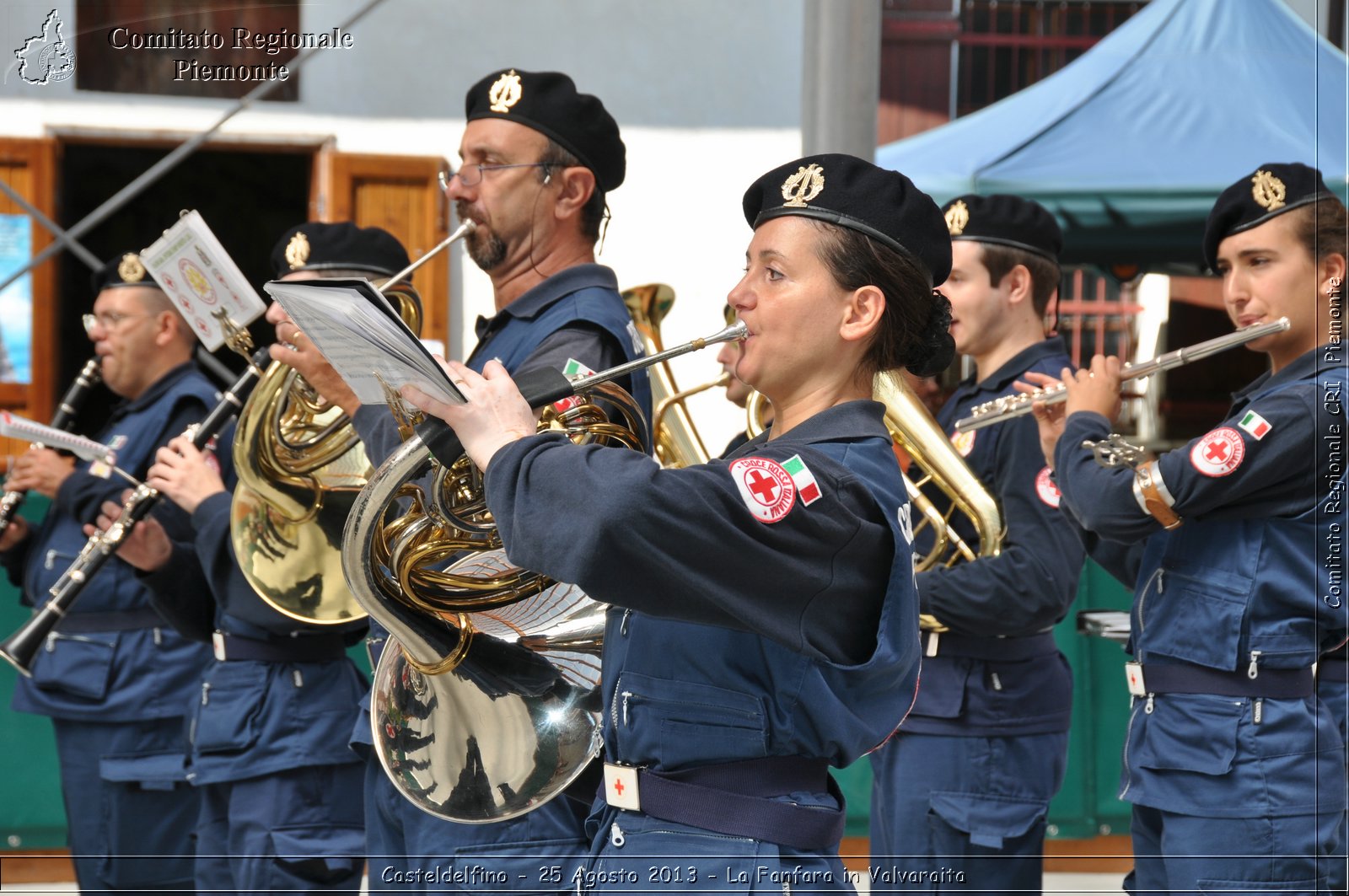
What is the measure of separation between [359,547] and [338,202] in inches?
208

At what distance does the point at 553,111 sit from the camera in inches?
121

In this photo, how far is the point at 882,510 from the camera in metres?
1.87

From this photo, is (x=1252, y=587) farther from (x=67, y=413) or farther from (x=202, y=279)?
(x=67, y=413)

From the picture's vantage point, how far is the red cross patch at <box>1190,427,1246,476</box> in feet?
9.45

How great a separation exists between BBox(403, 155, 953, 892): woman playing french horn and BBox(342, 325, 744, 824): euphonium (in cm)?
35

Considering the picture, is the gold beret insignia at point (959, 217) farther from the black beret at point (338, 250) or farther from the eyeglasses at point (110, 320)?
the eyeglasses at point (110, 320)

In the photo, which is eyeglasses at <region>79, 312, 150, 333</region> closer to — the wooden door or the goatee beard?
the goatee beard

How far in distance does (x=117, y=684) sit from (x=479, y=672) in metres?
2.20

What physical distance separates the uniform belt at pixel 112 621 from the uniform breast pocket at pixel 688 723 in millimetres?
2735

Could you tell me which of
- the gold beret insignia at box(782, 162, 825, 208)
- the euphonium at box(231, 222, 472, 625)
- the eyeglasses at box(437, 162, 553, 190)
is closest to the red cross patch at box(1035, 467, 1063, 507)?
the eyeglasses at box(437, 162, 553, 190)

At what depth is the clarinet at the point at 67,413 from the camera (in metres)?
4.43

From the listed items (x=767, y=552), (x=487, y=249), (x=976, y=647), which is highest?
(x=487, y=249)

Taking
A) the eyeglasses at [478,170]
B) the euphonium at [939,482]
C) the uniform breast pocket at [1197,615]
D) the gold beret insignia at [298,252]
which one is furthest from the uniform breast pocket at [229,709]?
the uniform breast pocket at [1197,615]

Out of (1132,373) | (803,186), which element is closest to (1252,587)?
(1132,373)
